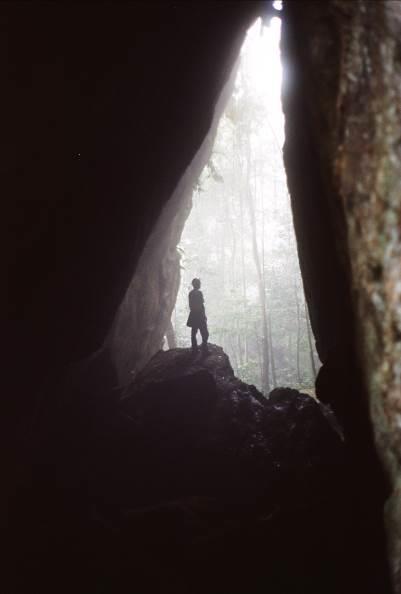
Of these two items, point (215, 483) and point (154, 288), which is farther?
point (154, 288)

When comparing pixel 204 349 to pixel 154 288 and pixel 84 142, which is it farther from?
pixel 84 142

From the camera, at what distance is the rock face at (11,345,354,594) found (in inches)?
211

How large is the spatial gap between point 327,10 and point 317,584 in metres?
6.97

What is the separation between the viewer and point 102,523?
6.29 m

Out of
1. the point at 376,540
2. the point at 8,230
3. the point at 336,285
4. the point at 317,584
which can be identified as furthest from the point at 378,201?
the point at 317,584

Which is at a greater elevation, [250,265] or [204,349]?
[250,265]

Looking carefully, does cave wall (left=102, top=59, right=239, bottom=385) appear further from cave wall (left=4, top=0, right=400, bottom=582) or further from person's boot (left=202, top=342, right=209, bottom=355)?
cave wall (left=4, top=0, right=400, bottom=582)

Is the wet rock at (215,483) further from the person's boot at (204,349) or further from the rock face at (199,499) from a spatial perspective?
the person's boot at (204,349)

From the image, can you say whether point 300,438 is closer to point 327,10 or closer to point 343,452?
point 343,452

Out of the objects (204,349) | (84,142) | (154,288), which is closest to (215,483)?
(204,349)

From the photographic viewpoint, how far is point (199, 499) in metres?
6.52

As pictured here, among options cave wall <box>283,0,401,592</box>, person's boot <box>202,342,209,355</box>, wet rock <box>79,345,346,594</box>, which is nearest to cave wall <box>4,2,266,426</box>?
cave wall <box>283,0,401,592</box>

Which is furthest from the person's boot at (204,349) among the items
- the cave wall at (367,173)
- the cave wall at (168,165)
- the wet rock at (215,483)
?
the cave wall at (367,173)

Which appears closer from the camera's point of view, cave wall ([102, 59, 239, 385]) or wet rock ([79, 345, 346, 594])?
wet rock ([79, 345, 346, 594])
